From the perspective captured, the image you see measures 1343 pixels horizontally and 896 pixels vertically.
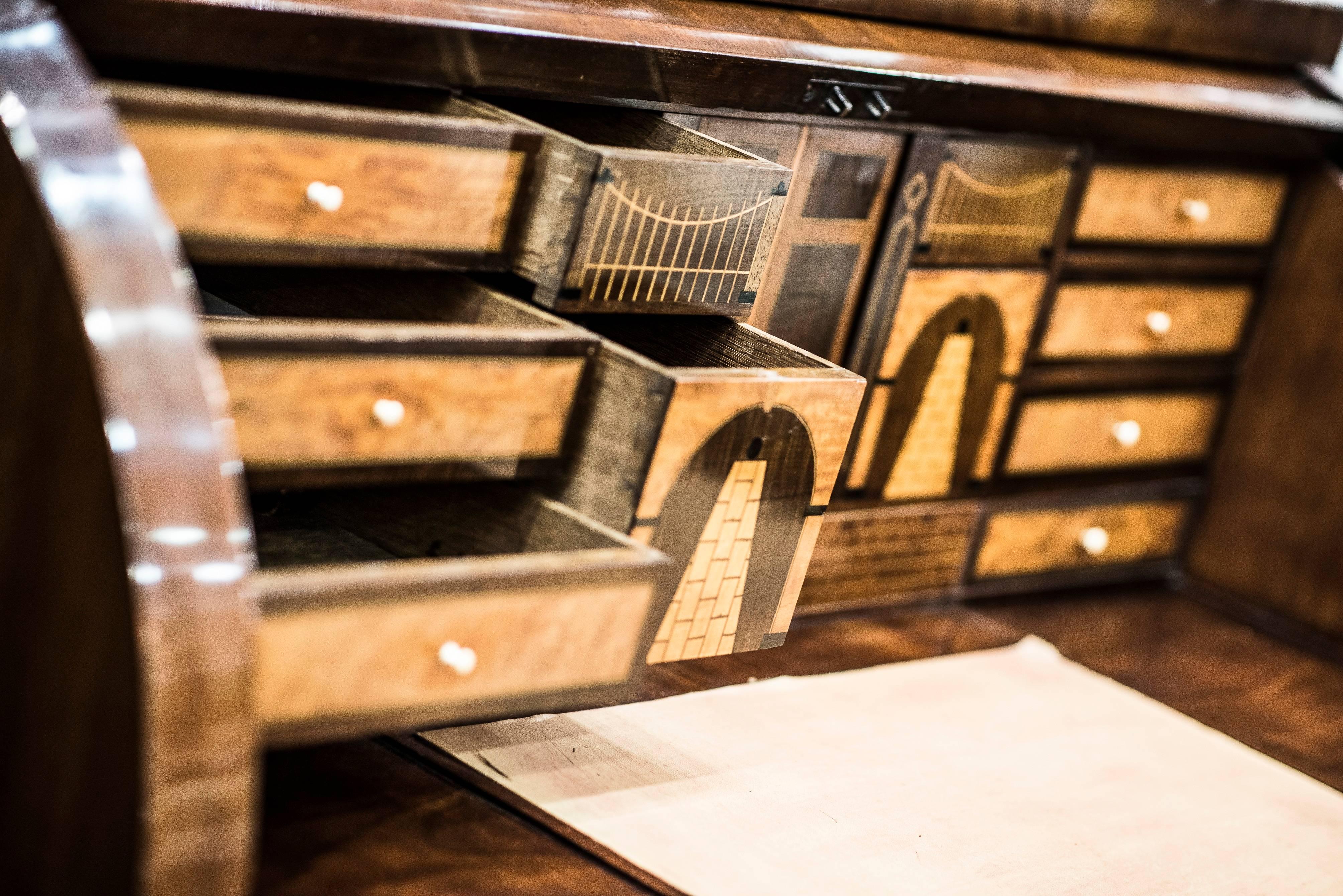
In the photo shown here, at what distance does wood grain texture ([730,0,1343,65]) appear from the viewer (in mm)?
1924

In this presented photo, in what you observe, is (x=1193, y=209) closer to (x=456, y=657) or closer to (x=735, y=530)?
(x=735, y=530)

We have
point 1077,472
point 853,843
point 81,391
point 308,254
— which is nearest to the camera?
point 81,391

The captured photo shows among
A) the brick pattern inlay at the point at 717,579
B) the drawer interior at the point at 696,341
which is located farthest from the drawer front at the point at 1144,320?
the brick pattern inlay at the point at 717,579

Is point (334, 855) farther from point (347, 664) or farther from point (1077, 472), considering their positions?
point (1077, 472)

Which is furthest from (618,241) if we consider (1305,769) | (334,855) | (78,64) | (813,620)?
(1305,769)

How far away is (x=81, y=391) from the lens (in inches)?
38.6

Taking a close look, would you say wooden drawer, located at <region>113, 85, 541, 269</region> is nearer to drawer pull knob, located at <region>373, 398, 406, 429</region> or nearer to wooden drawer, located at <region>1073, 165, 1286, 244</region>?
drawer pull knob, located at <region>373, 398, 406, 429</region>

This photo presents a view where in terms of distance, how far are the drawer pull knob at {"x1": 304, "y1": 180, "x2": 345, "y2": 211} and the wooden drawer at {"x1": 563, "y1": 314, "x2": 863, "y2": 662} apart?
10.0 inches

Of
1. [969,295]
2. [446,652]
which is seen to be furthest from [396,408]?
[969,295]

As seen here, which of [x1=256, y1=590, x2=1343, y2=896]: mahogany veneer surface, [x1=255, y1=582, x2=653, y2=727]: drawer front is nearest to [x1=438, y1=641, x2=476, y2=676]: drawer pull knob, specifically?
[x1=255, y1=582, x2=653, y2=727]: drawer front

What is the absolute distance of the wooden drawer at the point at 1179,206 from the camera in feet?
7.00

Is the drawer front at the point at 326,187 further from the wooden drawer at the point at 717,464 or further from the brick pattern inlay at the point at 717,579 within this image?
the brick pattern inlay at the point at 717,579

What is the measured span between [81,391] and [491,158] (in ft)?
1.43

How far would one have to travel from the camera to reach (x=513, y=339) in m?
1.21
